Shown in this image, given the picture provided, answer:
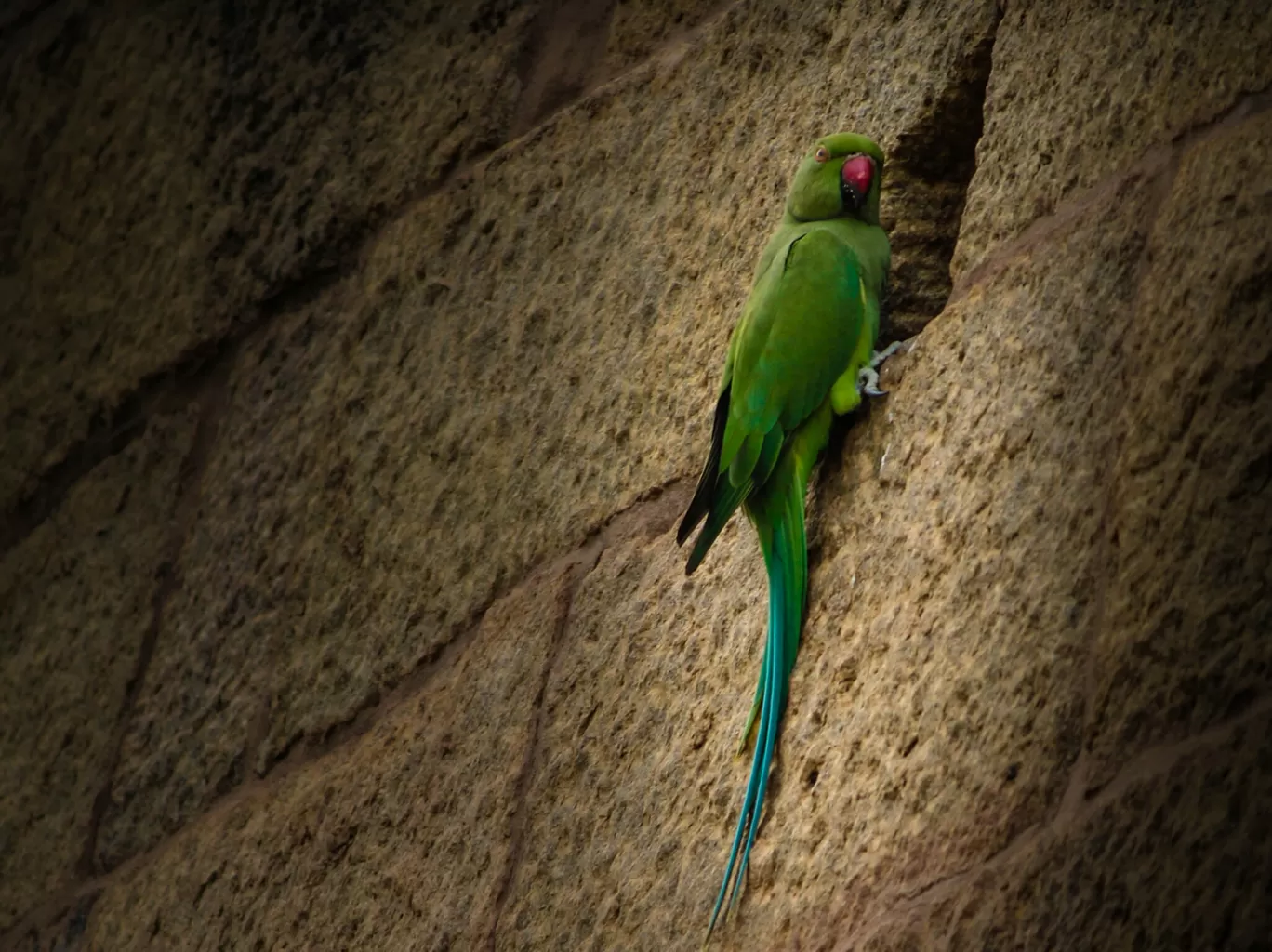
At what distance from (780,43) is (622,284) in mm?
391

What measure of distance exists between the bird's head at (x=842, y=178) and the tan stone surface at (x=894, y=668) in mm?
244

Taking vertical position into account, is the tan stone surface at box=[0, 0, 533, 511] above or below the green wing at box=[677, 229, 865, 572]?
above

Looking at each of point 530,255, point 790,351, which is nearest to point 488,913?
point 790,351

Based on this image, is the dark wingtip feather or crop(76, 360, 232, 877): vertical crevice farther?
crop(76, 360, 232, 877): vertical crevice

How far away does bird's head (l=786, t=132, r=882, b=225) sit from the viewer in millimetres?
2350

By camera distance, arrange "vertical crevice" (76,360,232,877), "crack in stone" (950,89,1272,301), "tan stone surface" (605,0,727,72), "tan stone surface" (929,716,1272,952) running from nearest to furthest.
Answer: "tan stone surface" (929,716,1272,952) < "crack in stone" (950,89,1272,301) < "tan stone surface" (605,0,727,72) < "vertical crevice" (76,360,232,877)

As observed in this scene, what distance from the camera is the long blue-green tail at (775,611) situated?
2111mm

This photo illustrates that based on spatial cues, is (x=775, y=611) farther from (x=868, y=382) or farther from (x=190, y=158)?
(x=190, y=158)

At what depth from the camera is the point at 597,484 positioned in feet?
8.73

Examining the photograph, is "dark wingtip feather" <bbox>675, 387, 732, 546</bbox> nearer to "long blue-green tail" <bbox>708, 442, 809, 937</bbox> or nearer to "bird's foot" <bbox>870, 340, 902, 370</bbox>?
"long blue-green tail" <bbox>708, 442, 809, 937</bbox>

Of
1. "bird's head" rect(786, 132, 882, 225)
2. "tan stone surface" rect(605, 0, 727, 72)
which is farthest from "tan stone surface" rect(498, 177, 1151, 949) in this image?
"tan stone surface" rect(605, 0, 727, 72)

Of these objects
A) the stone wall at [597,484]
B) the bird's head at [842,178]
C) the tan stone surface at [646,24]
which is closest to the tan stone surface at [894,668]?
the stone wall at [597,484]

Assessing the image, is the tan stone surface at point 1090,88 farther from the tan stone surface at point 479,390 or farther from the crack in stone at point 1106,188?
the tan stone surface at point 479,390

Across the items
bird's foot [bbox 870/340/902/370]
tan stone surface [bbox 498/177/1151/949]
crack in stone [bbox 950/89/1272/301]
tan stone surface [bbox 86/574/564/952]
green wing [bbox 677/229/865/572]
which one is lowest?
tan stone surface [bbox 86/574/564/952]
